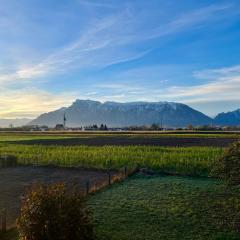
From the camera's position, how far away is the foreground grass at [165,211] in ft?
54.6

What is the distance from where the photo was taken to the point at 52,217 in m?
13.3

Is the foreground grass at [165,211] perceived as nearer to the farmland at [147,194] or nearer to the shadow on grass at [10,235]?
the farmland at [147,194]

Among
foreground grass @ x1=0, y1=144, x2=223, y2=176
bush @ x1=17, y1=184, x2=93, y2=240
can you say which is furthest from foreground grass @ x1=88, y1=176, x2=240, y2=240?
foreground grass @ x1=0, y1=144, x2=223, y2=176

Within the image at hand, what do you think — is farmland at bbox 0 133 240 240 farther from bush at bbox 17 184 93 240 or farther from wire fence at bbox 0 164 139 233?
bush at bbox 17 184 93 240

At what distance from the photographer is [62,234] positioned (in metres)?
13.3

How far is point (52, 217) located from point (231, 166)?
9.69 meters

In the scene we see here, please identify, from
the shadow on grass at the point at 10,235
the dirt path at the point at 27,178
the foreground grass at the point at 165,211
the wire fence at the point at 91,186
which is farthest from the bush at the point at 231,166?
the shadow on grass at the point at 10,235

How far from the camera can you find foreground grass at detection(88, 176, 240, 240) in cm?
1664

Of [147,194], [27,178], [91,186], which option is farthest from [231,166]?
[27,178]

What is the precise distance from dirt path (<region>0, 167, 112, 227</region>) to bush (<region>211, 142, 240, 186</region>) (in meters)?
8.67

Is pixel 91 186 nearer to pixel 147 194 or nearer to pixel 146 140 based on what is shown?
pixel 147 194

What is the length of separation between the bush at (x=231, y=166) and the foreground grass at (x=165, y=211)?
4.55 ft

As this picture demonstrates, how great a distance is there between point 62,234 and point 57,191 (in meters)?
1.34

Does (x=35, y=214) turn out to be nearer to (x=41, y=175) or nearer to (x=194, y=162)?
(x=41, y=175)
